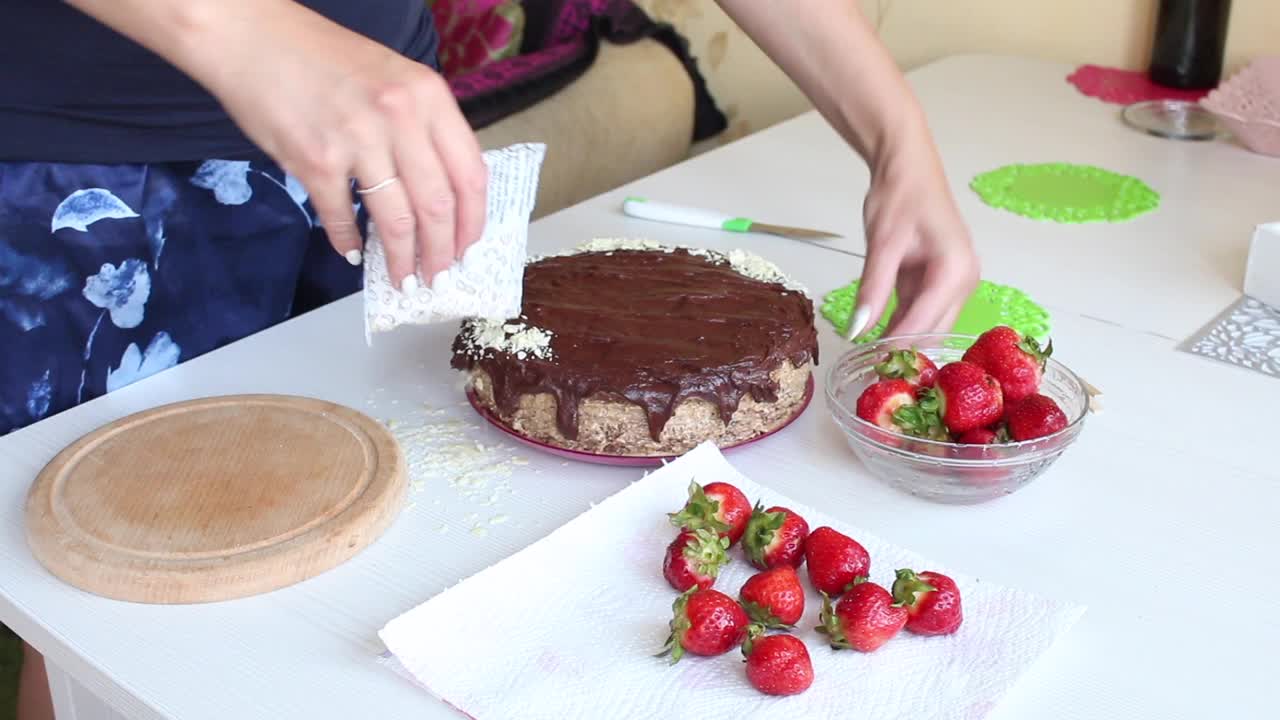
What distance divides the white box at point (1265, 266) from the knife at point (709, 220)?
1.46 feet

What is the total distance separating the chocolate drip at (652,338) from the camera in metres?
1.04

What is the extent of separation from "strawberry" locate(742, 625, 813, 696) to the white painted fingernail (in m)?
0.42

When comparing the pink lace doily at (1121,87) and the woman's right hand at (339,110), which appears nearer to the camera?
the woman's right hand at (339,110)

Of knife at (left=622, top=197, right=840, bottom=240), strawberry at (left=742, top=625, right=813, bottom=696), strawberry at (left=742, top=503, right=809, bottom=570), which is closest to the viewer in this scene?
strawberry at (left=742, top=625, right=813, bottom=696)

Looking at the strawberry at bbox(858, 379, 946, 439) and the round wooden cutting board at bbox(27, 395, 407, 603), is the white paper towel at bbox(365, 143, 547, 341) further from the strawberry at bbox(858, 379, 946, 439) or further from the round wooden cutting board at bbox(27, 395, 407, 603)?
the strawberry at bbox(858, 379, 946, 439)

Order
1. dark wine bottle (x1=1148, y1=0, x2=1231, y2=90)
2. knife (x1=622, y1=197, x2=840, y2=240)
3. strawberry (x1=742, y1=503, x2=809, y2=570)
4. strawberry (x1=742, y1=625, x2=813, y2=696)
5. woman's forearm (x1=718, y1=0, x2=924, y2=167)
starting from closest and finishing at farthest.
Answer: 1. strawberry (x1=742, y1=625, x2=813, y2=696)
2. strawberry (x1=742, y1=503, x2=809, y2=570)
3. woman's forearm (x1=718, y1=0, x2=924, y2=167)
4. knife (x1=622, y1=197, x2=840, y2=240)
5. dark wine bottle (x1=1148, y1=0, x2=1231, y2=90)

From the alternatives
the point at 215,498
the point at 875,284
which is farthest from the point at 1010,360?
the point at 215,498

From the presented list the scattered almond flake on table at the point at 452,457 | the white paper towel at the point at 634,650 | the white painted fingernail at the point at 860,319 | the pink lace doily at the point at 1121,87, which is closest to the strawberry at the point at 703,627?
the white paper towel at the point at 634,650

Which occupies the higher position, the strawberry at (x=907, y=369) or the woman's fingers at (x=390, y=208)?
the woman's fingers at (x=390, y=208)

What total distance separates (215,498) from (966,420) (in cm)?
57

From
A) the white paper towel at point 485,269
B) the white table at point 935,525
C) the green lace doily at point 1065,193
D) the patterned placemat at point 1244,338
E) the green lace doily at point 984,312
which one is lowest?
the green lace doily at point 1065,193

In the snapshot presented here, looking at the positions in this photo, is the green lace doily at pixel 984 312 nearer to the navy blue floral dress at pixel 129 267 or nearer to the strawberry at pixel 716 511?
the strawberry at pixel 716 511

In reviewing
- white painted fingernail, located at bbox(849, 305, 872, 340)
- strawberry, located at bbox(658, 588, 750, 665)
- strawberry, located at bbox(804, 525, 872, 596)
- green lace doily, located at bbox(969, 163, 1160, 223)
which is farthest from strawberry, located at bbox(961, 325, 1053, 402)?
green lace doily, located at bbox(969, 163, 1160, 223)

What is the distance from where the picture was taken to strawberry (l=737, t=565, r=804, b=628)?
0.85 meters
